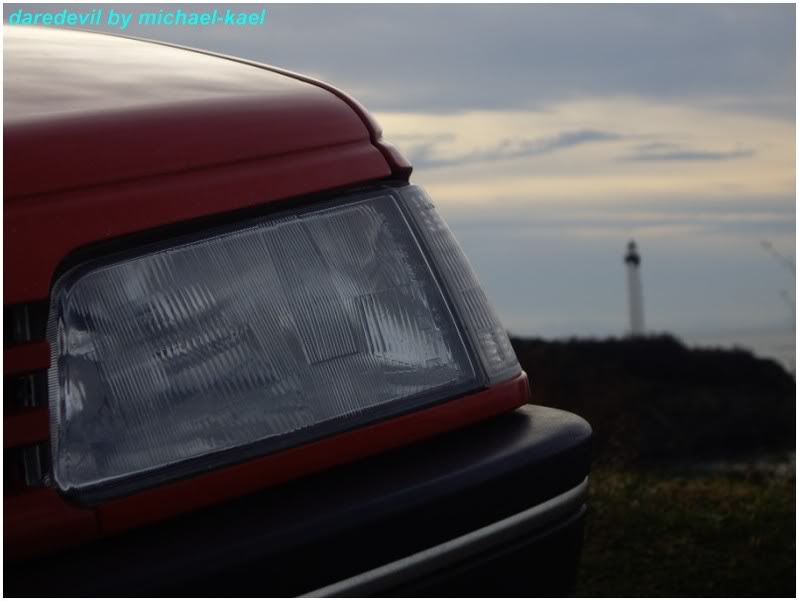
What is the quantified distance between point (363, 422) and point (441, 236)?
0.37 metres

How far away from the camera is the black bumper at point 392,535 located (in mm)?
1553

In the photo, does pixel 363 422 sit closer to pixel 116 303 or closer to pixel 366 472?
pixel 366 472

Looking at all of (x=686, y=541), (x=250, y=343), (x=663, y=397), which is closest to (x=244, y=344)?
(x=250, y=343)

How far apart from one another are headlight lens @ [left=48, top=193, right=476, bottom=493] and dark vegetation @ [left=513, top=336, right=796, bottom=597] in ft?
7.74

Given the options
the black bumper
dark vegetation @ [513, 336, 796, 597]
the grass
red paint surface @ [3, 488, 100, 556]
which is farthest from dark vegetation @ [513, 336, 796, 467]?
red paint surface @ [3, 488, 100, 556]

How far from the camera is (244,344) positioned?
171 cm

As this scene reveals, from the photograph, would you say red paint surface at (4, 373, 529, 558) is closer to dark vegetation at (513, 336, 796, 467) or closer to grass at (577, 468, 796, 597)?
grass at (577, 468, 796, 597)

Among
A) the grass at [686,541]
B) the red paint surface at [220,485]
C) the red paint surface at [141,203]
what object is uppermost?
the red paint surface at [141,203]

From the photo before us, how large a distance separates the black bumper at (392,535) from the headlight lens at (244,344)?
0.09 meters

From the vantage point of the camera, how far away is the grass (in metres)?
3.91

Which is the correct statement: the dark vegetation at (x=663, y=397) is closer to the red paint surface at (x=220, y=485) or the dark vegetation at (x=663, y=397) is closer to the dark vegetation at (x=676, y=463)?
the dark vegetation at (x=676, y=463)

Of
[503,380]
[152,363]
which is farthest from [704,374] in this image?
[152,363]

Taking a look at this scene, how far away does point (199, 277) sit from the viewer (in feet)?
5.64

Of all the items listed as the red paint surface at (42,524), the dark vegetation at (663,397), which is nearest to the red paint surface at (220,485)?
the red paint surface at (42,524)
